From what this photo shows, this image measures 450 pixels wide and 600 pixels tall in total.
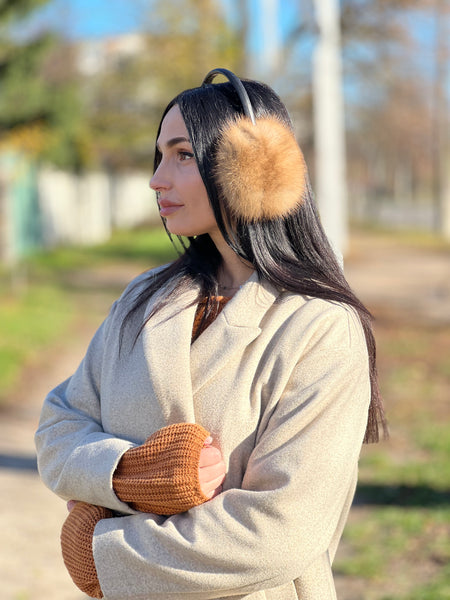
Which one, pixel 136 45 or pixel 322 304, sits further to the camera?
pixel 136 45

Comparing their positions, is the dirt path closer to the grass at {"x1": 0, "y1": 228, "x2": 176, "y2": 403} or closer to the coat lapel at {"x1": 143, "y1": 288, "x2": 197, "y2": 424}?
the grass at {"x1": 0, "y1": 228, "x2": 176, "y2": 403}

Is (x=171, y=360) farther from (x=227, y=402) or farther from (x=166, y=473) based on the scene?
(x=166, y=473)

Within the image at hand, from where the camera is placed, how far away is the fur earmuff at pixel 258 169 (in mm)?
1683

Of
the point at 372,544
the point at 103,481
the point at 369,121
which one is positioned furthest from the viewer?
the point at 369,121

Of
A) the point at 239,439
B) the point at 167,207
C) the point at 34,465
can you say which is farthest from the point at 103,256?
the point at 239,439

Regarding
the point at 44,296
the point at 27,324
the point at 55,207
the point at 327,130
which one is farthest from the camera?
the point at 55,207

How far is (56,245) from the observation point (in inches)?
946

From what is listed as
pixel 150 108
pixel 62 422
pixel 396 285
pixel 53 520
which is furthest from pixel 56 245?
pixel 62 422

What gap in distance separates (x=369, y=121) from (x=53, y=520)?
841 inches

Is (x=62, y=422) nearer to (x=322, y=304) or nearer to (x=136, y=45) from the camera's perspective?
(x=322, y=304)

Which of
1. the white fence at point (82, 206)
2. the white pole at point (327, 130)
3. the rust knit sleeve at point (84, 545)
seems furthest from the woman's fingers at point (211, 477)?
the white fence at point (82, 206)

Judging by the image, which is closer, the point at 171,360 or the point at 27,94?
the point at 171,360

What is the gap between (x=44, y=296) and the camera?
43.4ft

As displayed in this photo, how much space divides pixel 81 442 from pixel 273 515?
1.68 feet
